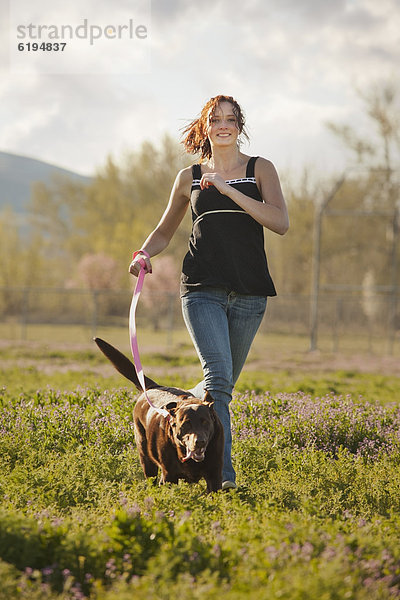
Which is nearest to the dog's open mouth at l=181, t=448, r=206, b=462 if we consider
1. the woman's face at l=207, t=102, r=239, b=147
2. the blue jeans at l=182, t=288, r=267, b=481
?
the blue jeans at l=182, t=288, r=267, b=481

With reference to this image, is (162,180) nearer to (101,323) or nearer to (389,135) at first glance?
(101,323)

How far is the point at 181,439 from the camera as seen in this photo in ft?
13.8

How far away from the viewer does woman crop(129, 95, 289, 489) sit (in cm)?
463

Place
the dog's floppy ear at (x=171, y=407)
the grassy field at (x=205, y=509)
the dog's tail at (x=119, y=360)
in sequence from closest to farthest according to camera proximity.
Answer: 1. the grassy field at (x=205, y=509)
2. the dog's floppy ear at (x=171, y=407)
3. the dog's tail at (x=119, y=360)

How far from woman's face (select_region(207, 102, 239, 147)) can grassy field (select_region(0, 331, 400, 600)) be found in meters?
2.34

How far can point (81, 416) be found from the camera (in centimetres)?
656

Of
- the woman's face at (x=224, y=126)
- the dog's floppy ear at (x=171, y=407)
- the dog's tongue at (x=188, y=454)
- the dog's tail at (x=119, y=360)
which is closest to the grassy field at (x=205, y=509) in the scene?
the dog's tongue at (x=188, y=454)

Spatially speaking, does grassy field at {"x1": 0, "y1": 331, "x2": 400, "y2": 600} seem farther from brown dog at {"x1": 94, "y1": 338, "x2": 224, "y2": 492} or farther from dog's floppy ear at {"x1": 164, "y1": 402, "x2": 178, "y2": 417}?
dog's floppy ear at {"x1": 164, "y1": 402, "x2": 178, "y2": 417}

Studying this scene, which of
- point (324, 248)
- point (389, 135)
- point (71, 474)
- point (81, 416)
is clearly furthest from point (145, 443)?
point (324, 248)

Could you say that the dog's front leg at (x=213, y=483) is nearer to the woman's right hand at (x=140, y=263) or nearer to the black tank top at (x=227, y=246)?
the black tank top at (x=227, y=246)

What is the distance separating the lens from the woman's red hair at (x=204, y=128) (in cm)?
480

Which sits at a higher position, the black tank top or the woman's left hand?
the woman's left hand

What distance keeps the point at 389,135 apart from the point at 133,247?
21.3 m

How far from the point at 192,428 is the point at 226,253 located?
47.4 inches
